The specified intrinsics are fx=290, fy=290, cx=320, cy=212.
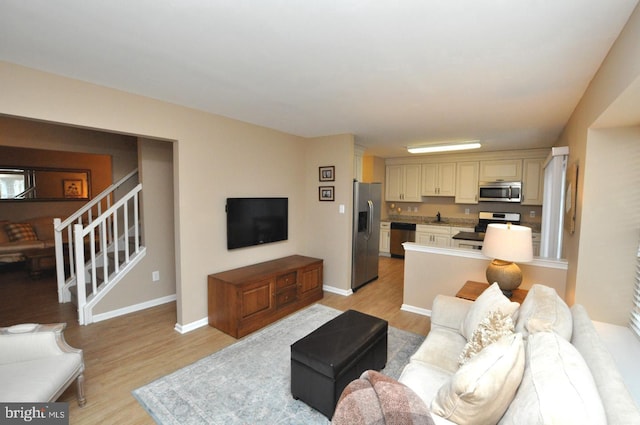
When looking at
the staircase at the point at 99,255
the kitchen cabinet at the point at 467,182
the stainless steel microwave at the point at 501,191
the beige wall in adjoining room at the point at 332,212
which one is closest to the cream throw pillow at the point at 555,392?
the beige wall in adjoining room at the point at 332,212

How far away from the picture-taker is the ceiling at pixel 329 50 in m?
1.43

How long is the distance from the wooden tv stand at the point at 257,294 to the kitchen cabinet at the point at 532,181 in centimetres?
437

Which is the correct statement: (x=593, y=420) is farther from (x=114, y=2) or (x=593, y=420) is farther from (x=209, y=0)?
(x=114, y=2)

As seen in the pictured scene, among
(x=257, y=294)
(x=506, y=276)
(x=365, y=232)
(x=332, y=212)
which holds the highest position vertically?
(x=332, y=212)

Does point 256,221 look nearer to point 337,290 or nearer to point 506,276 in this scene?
point 337,290

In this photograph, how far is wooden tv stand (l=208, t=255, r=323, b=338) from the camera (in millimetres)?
3105

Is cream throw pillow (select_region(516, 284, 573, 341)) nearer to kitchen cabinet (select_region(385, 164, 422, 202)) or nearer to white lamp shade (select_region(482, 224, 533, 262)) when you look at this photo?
white lamp shade (select_region(482, 224, 533, 262))

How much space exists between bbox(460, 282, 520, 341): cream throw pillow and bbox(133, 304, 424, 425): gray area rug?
81 cm

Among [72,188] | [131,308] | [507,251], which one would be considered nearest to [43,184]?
[72,188]

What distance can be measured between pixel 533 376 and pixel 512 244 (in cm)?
169

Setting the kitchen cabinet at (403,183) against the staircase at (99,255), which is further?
the kitchen cabinet at (403,183)

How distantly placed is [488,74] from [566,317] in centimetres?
172

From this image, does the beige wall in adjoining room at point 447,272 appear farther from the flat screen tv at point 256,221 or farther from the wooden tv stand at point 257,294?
the flat screen tv at point 256,221

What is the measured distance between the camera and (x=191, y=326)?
3.26m
